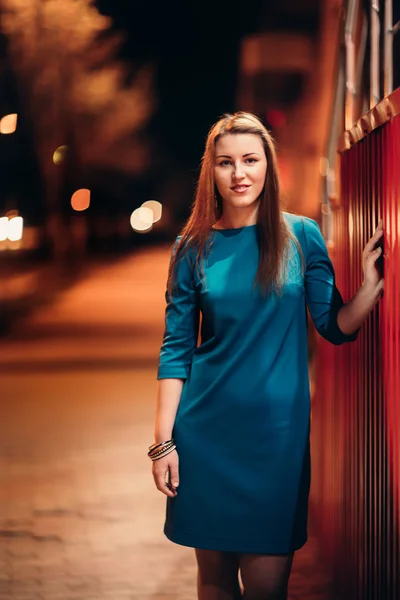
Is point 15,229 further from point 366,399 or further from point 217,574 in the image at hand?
point 217,574

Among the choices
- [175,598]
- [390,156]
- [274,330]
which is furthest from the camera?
[175,598]

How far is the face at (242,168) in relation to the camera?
2547 mm

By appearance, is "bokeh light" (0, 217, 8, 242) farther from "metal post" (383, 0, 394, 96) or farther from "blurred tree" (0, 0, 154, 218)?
"metal post" (383, 0, 394, 96)

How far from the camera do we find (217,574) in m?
2.66

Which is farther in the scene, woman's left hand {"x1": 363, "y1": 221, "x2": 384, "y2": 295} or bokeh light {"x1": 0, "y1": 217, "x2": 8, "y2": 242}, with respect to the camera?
bokeh light {"x1": 0, "y1": 217, "x2": 8, "y2": 242}

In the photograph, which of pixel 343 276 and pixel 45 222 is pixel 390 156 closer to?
pixel 343 276

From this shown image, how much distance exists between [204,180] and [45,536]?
9.20 ft

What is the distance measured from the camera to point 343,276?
3617mm

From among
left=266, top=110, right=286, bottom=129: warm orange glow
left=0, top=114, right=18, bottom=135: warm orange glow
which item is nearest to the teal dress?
left=0, top=114, right=18, bottom=135: warm orange glow

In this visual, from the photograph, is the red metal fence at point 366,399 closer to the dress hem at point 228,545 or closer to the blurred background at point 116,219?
the blurred background at point 116,219

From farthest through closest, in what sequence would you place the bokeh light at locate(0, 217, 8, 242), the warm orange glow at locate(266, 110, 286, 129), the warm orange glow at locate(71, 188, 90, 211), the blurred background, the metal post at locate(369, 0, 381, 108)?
the warm orange glow at locate(266, 110, 286, 129) → the warm orange glow at locate(71, 188, 90, 211) → the bokeh light at locate(0, 217, 8, 242) → the blurred background → the metal post at locate(369, 0, 381, 108)

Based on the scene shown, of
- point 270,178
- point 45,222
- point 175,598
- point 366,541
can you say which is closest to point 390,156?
point 270,178

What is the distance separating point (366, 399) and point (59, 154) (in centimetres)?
2584

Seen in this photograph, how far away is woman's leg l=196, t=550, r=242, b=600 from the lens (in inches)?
104
